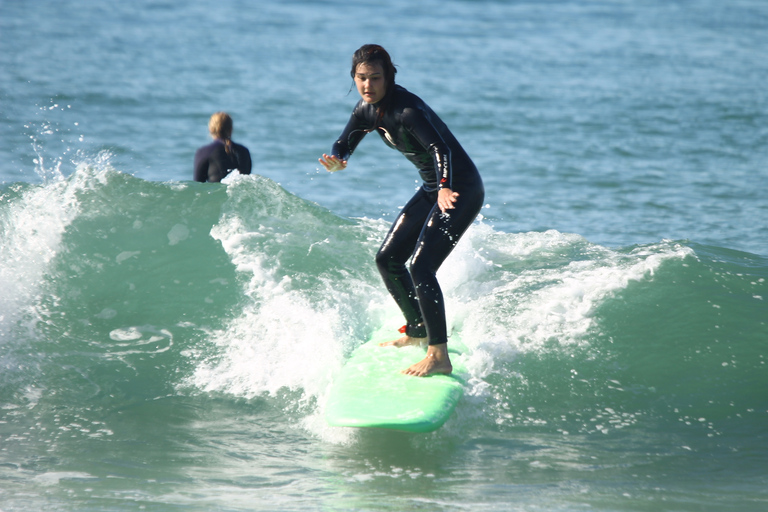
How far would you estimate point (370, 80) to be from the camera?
415cm

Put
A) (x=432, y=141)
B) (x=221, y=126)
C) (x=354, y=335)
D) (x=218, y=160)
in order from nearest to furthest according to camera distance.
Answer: (x=432, y=141) < (x=354, y=335) < (x=221, y=126) < (x=218, y=160)

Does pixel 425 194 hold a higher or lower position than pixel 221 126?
lower

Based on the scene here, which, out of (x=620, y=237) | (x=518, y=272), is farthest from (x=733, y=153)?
(x=518, y=272)

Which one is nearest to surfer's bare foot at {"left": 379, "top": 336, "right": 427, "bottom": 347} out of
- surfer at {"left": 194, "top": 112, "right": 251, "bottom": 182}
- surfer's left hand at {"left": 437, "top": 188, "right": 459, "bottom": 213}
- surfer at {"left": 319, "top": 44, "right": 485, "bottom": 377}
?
surfer at {"left": 319, "top": 44, "right": 485, "bottom": 377}

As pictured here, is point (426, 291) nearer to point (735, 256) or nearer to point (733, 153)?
point (735, 256)

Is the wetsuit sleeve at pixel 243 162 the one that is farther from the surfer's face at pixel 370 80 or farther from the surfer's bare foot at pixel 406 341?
the surfer's face at pixel 370 80

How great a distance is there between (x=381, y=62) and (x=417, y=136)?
1.50ft

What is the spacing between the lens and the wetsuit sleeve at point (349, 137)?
14.8ft

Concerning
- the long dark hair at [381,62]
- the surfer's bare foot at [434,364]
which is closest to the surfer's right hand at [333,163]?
the long dark hair at [381,62]

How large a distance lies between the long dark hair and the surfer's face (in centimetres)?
2

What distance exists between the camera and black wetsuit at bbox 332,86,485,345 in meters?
4.19

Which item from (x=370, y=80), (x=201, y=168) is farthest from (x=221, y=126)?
(x=370, y=80)

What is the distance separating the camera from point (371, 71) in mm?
4137

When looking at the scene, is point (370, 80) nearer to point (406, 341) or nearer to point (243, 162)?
point (406, 341)
